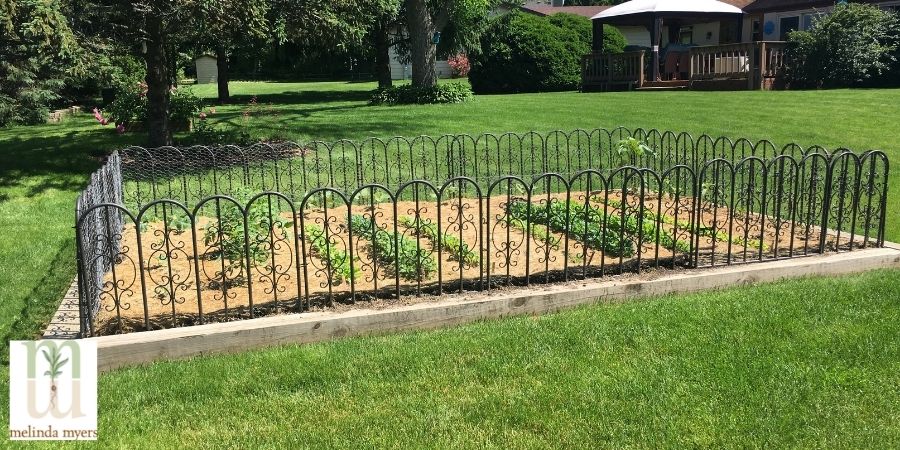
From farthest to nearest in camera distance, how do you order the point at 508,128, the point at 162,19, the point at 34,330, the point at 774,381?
the point at 508,128, the point at 162,19, the point at 34,330, the point at 774,381

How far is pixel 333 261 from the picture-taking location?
6.01 meters

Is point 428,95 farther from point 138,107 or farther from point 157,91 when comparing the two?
point 157,91

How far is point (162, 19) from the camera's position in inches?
430

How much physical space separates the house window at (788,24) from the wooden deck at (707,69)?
7.32 meters

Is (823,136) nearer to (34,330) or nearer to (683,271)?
(683,271)

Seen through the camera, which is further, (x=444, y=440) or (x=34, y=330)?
(x=34, y=330)

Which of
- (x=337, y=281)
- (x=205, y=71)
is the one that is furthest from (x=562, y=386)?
(x=205, y=71)

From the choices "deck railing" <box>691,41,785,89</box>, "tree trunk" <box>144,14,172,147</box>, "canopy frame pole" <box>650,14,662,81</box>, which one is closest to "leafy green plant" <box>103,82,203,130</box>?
"tree trunk" <box>144,14,172,147</box>

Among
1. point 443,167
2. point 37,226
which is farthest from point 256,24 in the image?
point 37,226

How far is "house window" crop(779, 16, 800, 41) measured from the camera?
2847 cm

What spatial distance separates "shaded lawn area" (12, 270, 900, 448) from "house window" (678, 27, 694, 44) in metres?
35.0

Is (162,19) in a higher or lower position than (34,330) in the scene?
higher

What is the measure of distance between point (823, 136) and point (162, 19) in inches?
445

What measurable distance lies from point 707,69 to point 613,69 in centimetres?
298
